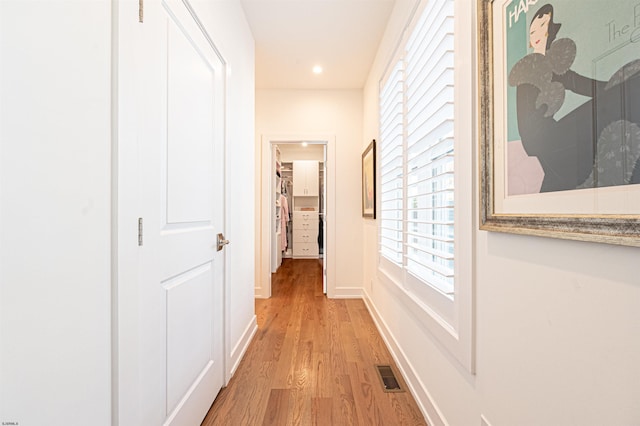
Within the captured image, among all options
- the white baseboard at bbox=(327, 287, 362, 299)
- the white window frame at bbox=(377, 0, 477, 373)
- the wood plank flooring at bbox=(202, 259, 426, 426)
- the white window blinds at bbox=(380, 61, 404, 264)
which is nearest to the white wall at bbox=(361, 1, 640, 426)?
the white window frame at bbox=(377, 0, 477, 373)

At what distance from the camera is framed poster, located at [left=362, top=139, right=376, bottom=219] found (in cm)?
286

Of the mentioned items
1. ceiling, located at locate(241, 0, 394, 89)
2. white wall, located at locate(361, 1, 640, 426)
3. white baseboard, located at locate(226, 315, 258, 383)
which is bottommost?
white baseboard, located at locate(226, 315, 258, 383)

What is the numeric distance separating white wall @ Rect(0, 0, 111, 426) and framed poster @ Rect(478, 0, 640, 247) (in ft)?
3.92

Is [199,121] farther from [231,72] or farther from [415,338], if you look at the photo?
[415,338]

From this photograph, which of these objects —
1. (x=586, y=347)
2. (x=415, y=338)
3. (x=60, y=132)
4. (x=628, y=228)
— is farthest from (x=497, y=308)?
(x=60, y=132)

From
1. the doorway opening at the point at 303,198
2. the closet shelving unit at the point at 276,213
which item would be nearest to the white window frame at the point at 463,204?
the closet shelving unit at the point at 276,213

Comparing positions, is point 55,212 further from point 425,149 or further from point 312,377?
point 312,377

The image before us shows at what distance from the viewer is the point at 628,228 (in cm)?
52

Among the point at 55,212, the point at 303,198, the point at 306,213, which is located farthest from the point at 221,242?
the point at 303,198

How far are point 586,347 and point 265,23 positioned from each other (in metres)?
2.85

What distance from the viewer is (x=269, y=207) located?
3.51m

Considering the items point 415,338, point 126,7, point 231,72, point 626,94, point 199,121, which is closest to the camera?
point 626,94

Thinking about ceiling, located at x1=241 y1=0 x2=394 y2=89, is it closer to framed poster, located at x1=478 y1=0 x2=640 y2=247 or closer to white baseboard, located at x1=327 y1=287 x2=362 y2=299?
framed poster, located at x1=478 y1=0 x2=640 y2=247

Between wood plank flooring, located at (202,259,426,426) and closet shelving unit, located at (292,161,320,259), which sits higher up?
closet shelving unit, located at (292,161,320,259)
